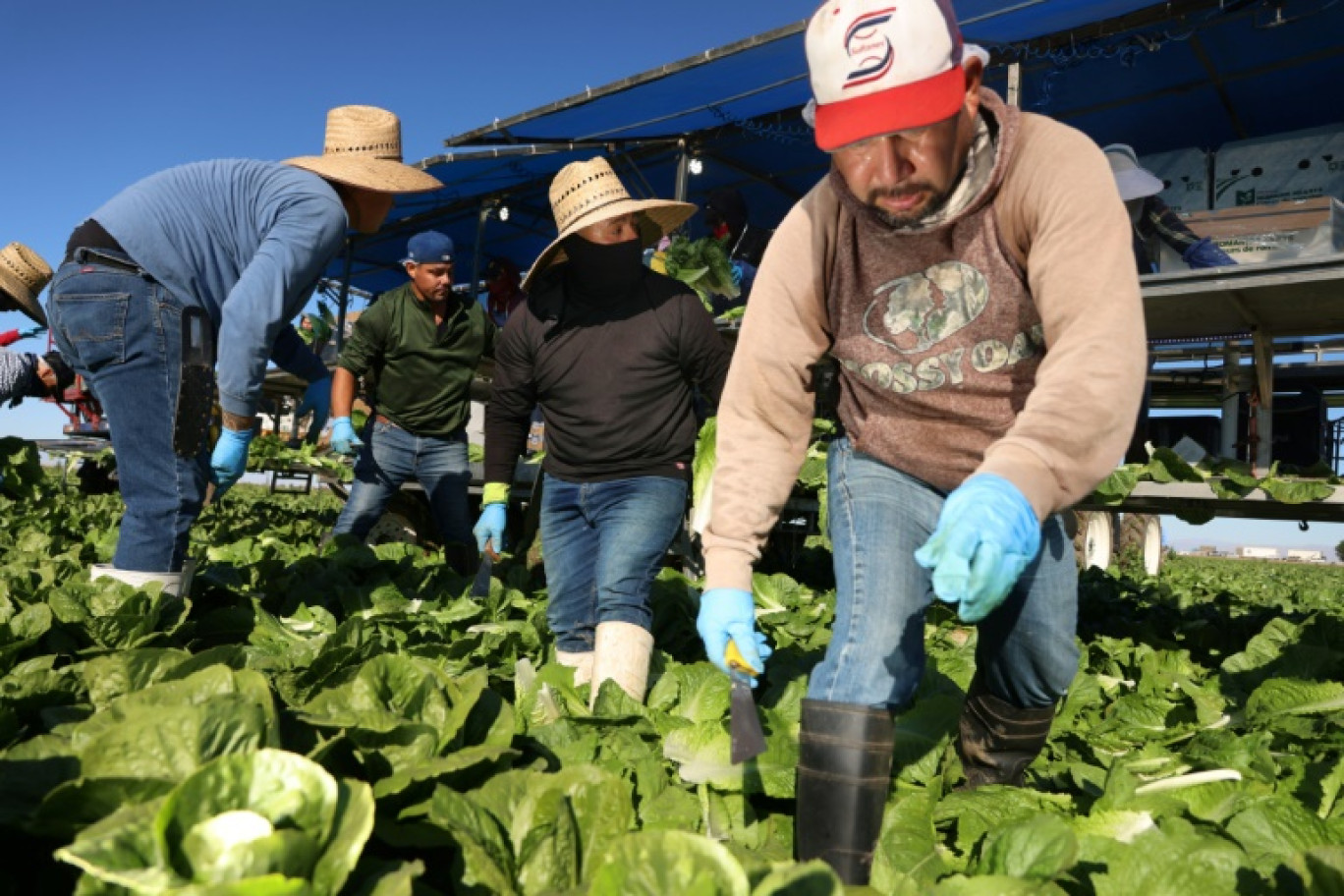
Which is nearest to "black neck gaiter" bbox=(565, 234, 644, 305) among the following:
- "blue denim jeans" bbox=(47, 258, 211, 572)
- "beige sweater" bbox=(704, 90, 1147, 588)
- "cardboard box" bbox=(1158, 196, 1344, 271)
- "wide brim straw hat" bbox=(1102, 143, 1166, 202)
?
"blue denim jeans" bbox=(47, 258, 211, 572)

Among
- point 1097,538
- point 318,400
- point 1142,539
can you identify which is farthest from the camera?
point 1142,539

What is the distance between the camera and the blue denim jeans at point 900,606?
75.0 inches

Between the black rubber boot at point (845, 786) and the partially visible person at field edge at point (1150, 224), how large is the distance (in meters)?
4.07

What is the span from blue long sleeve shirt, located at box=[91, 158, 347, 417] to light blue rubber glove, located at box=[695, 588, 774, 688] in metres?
1.93

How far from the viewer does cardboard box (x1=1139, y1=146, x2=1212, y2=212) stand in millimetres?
8180

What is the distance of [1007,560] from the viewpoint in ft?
4.99

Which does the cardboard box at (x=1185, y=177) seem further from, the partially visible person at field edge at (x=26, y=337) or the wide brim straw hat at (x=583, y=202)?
the partially visible person at field edge at (x=26, y=337)

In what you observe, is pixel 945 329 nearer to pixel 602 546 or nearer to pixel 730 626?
pixel 730 626

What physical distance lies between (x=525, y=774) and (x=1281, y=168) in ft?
27.6

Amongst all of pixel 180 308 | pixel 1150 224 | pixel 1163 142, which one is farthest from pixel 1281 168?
pixel 180 308

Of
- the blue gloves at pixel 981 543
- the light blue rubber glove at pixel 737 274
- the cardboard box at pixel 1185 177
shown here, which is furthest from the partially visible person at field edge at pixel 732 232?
the blue gloves at pixel 981 543

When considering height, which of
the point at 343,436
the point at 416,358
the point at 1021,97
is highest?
the point at 1021,97

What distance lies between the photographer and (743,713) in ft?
6.42

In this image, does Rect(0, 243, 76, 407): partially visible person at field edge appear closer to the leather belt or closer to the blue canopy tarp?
the leather belt
